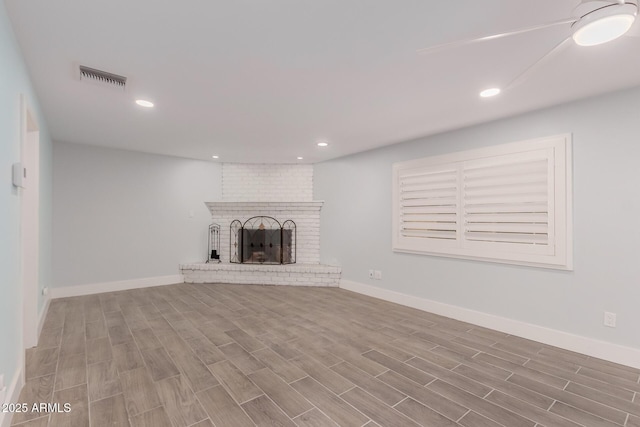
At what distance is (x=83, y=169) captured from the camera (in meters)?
4.54

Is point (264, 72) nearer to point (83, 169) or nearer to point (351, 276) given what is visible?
point (351, 276)

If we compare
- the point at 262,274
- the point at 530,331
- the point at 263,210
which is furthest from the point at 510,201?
the point at 263,210

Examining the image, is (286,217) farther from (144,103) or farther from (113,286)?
(144,103)

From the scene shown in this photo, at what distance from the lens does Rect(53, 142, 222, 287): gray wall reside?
14.5 ft

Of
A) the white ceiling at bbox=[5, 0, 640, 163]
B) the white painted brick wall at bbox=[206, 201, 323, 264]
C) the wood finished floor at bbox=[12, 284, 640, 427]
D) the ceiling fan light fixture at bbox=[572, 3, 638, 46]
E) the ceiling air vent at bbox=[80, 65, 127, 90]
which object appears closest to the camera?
the ceiling fan light fixture at bbox=[572, 3, 638, 46]

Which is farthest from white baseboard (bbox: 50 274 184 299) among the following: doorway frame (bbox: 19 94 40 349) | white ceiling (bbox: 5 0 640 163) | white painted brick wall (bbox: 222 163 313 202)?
white ceiling (bbox: 5 0 640 163)

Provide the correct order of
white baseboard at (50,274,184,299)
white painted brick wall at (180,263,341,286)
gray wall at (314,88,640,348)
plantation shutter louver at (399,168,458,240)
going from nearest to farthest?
→ gray wall at (314,88,640,348) < plantation shutter louver at (399,168,458,240) < white baseboard at (50,274,184,299) < white painted brick wall at (180,263,341,286)

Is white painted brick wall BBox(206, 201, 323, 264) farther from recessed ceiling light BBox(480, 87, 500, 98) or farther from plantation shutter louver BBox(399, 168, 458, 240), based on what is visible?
recessed ceiling light BBox(480, 87, 500, 98)

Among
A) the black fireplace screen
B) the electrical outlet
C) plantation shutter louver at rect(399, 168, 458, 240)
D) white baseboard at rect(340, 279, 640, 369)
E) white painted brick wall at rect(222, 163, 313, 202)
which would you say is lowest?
white baseboard at rect(340, 279, 640, 369)

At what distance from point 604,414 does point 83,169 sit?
6295mm

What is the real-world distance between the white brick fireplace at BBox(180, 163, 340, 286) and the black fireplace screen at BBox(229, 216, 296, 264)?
10 centimetres

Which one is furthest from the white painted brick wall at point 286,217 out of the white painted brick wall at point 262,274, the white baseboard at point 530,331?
the white baseboard at point 530,331

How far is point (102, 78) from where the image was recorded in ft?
7.54

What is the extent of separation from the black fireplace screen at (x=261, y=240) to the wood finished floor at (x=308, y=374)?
2.16 m
